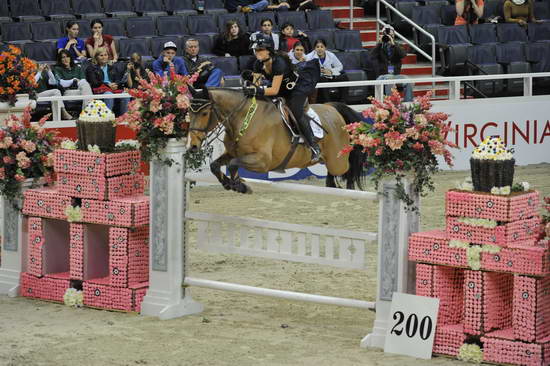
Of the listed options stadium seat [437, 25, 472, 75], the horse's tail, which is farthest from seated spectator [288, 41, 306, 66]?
the horse's tail

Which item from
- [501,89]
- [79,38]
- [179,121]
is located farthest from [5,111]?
[501,89]

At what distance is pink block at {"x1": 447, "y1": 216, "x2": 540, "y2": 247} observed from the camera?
28.7ft

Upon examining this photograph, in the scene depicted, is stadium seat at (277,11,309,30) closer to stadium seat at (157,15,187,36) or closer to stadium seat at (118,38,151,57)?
stadium seat at (157,15,187,36)

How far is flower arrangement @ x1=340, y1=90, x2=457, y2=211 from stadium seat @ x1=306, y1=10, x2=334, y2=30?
39.0 ft

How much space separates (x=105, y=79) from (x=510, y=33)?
27.7ft

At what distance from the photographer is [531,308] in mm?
8672

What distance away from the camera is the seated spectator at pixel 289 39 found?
19.0 metres

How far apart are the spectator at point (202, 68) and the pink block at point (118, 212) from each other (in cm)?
546

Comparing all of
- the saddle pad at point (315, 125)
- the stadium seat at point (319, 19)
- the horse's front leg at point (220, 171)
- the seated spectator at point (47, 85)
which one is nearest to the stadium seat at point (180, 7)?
the stadium seat at point (319, 19)

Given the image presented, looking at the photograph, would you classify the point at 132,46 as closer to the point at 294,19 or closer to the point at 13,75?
the point at 294,19

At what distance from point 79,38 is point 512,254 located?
1089 centimetres

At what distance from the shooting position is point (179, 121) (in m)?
10.6

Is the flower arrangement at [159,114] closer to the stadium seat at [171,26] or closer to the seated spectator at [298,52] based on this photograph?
the seated spectator at [298,52]

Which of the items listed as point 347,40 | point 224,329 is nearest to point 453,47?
point 347,40
